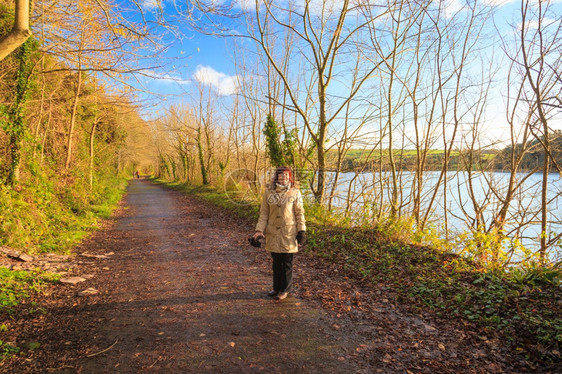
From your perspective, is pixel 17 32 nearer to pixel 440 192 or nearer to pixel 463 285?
pixel 463 285

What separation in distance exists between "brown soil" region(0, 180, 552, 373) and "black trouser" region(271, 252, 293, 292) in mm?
215

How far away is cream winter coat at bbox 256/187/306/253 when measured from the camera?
14.3ft

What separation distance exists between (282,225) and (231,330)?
1548 millimetres

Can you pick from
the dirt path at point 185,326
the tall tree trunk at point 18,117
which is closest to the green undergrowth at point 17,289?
the dirt path at point 185,326

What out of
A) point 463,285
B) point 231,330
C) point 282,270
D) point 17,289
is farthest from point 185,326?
point 463,285

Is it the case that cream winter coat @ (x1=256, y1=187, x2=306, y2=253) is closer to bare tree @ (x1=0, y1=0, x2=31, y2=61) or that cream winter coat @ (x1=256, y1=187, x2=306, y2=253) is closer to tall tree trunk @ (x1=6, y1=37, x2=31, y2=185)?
bare tree @ (x1=0, y1=0, x2=31, y2=61)

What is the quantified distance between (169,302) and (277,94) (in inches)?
479

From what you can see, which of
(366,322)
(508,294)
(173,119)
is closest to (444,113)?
(508,294)

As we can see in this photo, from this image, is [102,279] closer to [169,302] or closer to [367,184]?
[169,302]

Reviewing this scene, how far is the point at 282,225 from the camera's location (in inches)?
173

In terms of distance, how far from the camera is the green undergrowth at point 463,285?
3340mm

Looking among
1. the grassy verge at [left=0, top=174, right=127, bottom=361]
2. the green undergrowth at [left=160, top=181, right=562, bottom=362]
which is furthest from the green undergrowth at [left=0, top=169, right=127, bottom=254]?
the green undergrowth at [left=160, top=181, right=562, bottom=362]

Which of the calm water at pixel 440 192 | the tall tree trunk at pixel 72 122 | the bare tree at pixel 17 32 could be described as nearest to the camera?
the bare tree at pixel 17 32

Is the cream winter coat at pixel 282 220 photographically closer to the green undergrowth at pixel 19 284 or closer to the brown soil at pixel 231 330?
the brown soil at pixel 231 330
